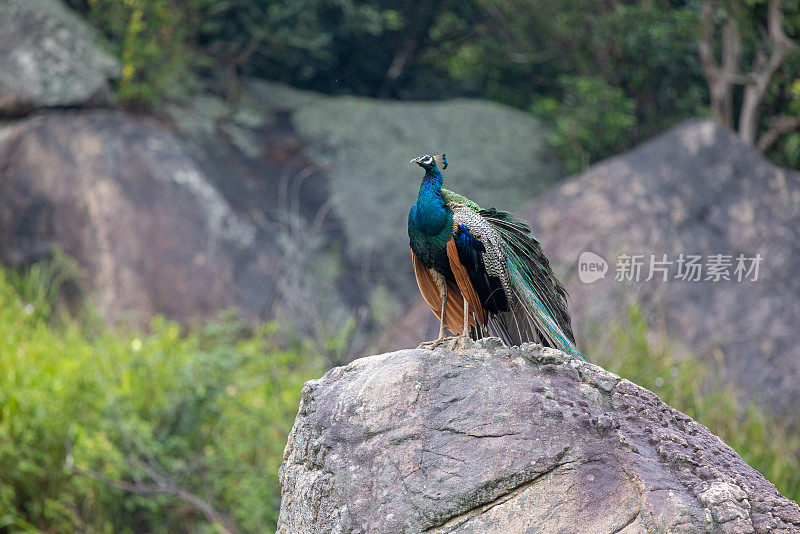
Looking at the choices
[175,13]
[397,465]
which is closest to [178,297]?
[175,13]

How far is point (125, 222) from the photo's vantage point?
7.00 meters

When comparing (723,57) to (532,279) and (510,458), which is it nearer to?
(532,279)

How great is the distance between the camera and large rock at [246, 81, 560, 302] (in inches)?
305

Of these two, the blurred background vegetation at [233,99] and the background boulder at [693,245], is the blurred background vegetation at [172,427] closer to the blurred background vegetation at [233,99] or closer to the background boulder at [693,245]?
the blurred background vegetation at [233,99]

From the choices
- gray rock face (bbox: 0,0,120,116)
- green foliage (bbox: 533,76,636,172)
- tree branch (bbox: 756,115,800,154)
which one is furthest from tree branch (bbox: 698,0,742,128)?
gray rock face (bbox: 0,0,120,116)

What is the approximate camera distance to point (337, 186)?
805 cm

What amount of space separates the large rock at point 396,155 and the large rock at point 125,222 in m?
0.93

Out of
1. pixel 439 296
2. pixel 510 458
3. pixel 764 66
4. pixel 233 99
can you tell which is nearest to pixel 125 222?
pixel 233 99

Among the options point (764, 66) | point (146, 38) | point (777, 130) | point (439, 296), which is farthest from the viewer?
point (777, 130)

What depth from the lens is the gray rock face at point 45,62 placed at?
289 inches

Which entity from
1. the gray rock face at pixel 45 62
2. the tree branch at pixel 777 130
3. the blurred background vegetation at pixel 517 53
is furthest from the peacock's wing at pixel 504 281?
the tree branch at pixel 777 130

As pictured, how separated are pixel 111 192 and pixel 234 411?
2.54 m

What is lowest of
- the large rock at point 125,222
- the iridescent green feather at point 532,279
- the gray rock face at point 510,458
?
the large rock at point 125,222

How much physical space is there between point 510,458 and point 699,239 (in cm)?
465
